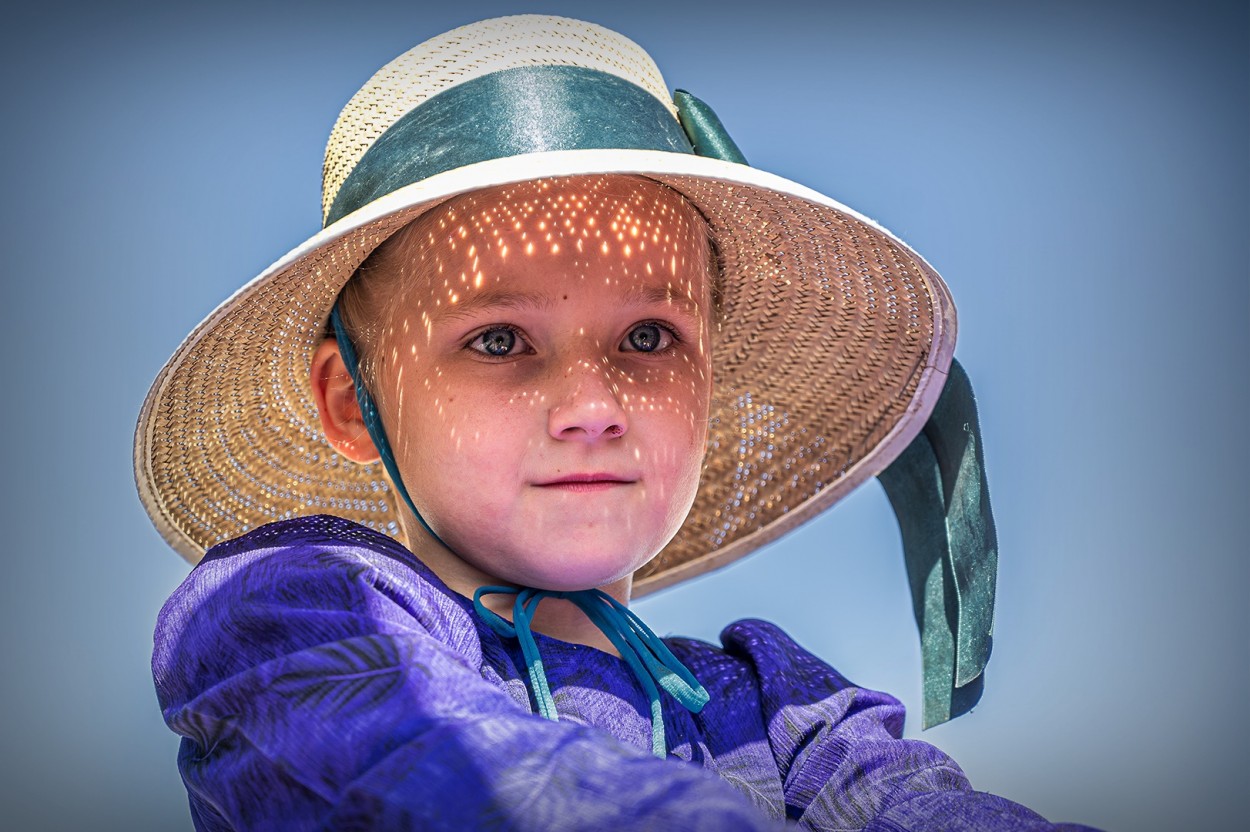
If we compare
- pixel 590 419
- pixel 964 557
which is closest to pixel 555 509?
pixel 590 419

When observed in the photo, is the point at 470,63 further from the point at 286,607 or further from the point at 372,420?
the point at 286,607

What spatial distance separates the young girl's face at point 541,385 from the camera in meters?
1.08

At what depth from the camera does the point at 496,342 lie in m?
1.11

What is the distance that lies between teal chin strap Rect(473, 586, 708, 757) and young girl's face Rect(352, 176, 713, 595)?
0.04 metres

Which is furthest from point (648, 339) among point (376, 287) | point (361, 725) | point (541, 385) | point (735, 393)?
point (361, 725)

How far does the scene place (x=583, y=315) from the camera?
43.4 inches

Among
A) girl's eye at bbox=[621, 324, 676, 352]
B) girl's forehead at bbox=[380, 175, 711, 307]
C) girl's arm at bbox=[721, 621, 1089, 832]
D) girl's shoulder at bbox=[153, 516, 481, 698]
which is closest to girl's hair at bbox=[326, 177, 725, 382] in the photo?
girl's forehead at bbox=[380, 175, 711, 307]

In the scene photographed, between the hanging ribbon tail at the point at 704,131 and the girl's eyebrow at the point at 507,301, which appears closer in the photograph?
the girl's eyebrow at the point at 507,301

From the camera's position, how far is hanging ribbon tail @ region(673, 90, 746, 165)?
1.23 meters

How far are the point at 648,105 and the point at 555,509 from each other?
1.26ft

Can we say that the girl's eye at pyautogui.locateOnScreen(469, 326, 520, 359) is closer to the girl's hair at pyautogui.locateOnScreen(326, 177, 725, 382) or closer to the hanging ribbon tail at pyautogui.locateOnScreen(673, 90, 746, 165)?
the girl's hair at pyautogui.locateOnScreen(326, 177, 725, 382)

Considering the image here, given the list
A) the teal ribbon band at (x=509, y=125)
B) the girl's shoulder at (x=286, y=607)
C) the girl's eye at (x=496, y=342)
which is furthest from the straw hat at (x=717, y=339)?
the girl's shoulder at (x=286, y=607)

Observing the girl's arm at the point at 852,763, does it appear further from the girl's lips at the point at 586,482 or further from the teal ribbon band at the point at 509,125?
the teal ribbon band at the point at 509,125

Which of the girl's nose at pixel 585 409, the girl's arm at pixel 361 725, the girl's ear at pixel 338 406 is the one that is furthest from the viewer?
the girl's ear at pixel 338 406
